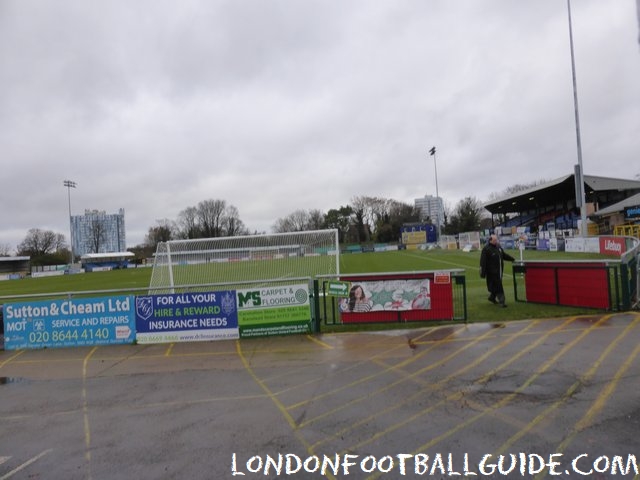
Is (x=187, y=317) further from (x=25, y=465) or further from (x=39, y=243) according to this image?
(x=39, y=243)

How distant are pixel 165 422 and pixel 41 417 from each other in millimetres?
1852

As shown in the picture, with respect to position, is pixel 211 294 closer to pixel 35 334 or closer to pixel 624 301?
pixel 35 334

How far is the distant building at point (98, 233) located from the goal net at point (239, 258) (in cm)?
13512

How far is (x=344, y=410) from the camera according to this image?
16.6ft

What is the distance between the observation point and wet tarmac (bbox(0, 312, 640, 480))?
12.6 ft

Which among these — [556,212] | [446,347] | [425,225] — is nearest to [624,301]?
[446,347]

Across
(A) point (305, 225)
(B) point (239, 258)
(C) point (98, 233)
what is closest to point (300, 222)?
(A) point (305, 225)

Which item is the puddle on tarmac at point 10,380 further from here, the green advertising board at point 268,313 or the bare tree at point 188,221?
the bare tree at point 188,221

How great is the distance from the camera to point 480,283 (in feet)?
57.7

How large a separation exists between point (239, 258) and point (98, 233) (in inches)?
5448

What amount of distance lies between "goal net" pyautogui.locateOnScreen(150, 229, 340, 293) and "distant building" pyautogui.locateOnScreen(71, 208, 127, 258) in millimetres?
135120

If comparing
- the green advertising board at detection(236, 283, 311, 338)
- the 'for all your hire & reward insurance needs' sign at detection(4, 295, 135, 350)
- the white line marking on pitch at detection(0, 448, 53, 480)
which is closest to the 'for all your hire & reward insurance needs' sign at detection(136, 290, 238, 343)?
the green advertising board at detection(236, 283, 311, 338)

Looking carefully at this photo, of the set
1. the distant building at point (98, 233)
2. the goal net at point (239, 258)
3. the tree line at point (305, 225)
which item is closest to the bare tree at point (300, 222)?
the tree line at point (305, 225)

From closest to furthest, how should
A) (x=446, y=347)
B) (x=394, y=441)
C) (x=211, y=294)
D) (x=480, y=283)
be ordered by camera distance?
1. (x=394, y=441)
2. (x=446, y=347)
3. (x=211, y=294)
4. (x=480, y=283)
